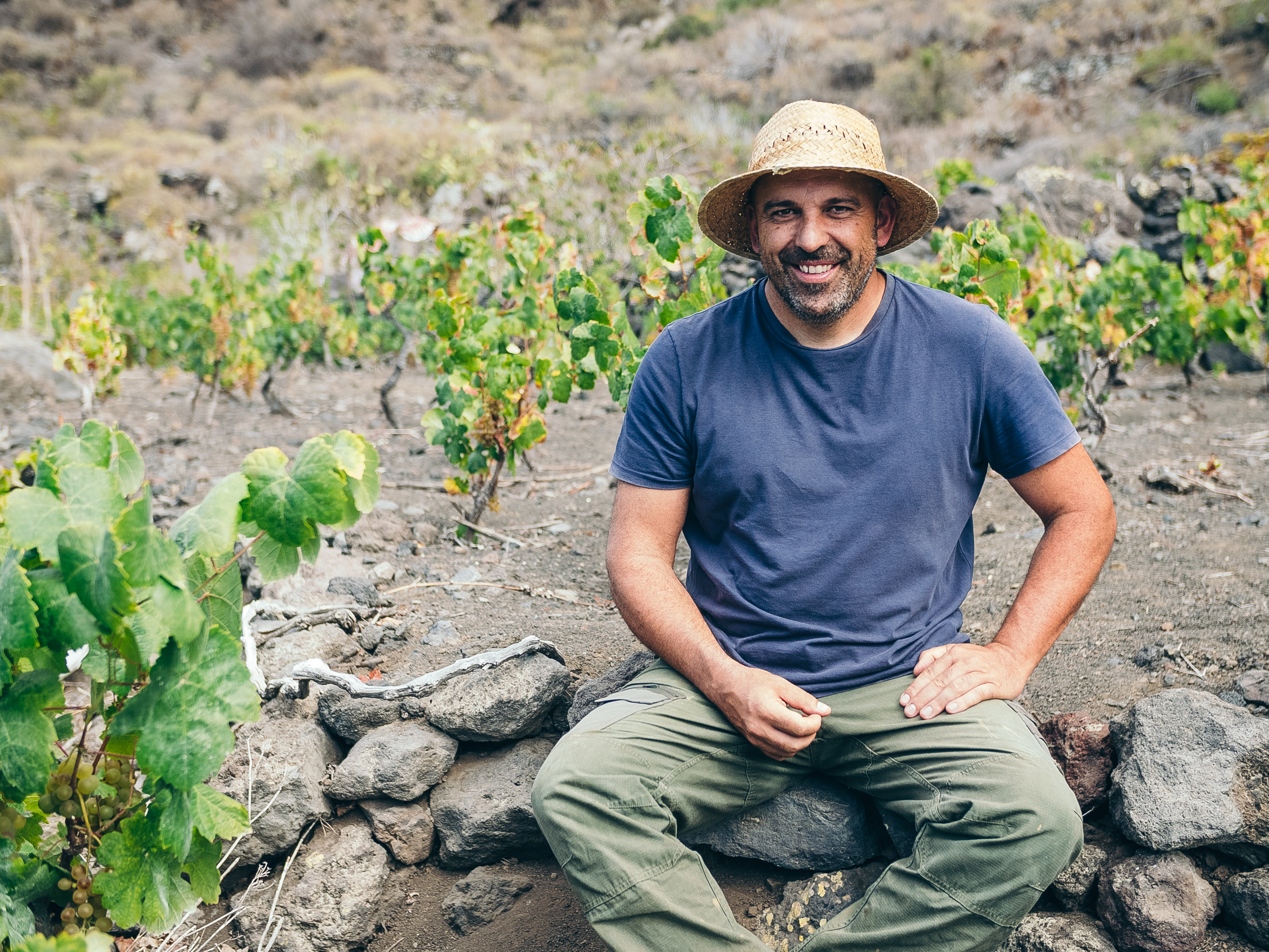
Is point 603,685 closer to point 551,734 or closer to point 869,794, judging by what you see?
point 551,734

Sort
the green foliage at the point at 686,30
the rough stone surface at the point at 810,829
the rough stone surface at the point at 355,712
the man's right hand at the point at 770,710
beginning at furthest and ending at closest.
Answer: the green foliage at the point at 686,30 < the rough stone surface at the point at 355,712 < the rough stone surface at the point at 810,829 < the man's right hand at the point at 770,710

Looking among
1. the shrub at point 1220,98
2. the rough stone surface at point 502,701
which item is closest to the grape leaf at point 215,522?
the rough stone surface at point 502,701

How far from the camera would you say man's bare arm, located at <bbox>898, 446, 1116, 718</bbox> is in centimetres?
191

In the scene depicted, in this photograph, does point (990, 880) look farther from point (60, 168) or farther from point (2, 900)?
point (60, 168)

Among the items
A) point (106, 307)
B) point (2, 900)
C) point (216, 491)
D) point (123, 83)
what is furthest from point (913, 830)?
point (123, 83)

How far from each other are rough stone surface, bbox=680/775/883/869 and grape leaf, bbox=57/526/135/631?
126cm

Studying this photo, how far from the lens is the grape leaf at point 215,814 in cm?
154

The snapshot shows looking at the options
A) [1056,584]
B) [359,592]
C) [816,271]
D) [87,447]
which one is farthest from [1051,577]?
[359,592]

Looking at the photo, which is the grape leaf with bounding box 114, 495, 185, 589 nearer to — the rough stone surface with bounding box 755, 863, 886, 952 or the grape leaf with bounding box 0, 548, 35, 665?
the grape leaf with bounding box 0, 548, 35, 665

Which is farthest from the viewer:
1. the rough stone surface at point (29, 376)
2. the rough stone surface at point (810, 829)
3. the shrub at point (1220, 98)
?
the shrub at point (1220, 98)

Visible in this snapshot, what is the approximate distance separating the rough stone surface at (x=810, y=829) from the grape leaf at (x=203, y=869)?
927 millimetres

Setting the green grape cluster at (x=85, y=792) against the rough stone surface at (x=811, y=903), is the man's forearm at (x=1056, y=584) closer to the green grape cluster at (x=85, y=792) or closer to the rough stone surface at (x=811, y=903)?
the rough stone surface at (x=811, y=903)

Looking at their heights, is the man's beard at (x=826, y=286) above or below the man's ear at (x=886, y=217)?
below

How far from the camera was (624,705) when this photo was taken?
6.44 ft
